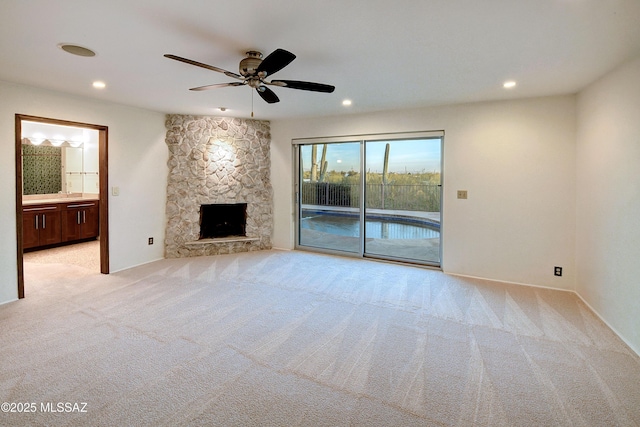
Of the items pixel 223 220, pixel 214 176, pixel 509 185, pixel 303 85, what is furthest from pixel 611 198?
pixel 223 220

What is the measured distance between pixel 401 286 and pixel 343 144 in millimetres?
2695

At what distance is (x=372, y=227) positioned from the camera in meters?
5.54

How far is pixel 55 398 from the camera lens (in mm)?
1917

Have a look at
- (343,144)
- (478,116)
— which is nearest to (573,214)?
(478,116)

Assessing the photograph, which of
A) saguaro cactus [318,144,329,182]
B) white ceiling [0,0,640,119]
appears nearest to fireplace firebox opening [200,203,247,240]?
saguaro cactus [318,144,329,182]

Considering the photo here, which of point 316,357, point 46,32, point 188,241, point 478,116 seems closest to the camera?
point 46,32

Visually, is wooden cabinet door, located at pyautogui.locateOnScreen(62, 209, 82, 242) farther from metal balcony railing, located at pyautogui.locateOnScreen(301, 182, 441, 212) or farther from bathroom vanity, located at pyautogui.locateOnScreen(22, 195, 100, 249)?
metal balcony railing, located at pyautogui.locateOnScreen(301, 182, 441, 212)

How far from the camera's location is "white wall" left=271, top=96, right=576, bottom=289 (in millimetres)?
3887

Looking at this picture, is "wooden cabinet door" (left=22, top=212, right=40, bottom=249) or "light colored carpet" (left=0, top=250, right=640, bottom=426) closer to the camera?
"light colored carpet" (left=0, top=250, right=640, bottom=426)

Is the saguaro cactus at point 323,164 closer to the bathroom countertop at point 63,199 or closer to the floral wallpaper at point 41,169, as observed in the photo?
the bathroom countertop at point 63,199

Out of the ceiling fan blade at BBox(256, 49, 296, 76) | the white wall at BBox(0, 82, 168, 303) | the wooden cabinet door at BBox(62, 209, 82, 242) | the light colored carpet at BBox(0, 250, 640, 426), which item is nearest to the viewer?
the light colored carpet at BBox(0, 250, 640, 426)

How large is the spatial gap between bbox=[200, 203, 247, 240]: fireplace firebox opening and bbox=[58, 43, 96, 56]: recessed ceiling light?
10.7ft

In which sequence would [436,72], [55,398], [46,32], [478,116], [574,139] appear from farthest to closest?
[478,116] < [574,139] < [436,72] < [46,32] < [55,398]

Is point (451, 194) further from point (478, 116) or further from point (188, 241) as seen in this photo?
point (188, 241)
